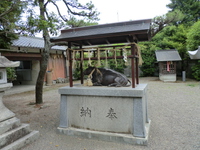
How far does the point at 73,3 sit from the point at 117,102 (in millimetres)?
4592

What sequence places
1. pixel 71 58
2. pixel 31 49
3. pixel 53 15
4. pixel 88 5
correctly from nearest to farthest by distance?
pixel 71 58, pixel 53 15, pixel 88 5, pixel 31 49

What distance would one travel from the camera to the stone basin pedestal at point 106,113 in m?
3.11

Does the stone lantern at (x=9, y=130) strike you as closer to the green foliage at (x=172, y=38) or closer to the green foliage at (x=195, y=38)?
the green foliage at (x=195, y=38)

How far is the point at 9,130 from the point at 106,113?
82.0 inches

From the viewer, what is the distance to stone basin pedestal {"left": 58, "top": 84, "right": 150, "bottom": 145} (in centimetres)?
311

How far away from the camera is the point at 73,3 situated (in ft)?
19.5

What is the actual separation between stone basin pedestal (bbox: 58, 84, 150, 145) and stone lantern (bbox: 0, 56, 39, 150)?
77 centimetres

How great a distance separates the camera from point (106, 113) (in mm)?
3369

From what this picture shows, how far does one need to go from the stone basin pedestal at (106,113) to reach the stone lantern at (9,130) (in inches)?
30.4

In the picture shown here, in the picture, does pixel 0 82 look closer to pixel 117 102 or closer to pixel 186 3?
pixel 117 102

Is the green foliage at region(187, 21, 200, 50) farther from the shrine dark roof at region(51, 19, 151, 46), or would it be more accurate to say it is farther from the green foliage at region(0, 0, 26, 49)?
the green foliage at region(0, 0, 26, 49)

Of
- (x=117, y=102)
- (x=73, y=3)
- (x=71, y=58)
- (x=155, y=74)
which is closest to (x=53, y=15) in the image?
(x=73, y=3)

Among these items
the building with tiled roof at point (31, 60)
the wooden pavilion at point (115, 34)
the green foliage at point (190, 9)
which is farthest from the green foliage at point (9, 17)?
the green foliage at point (190, 9)

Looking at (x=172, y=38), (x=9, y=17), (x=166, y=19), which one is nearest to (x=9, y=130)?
(x=9, y=17)
